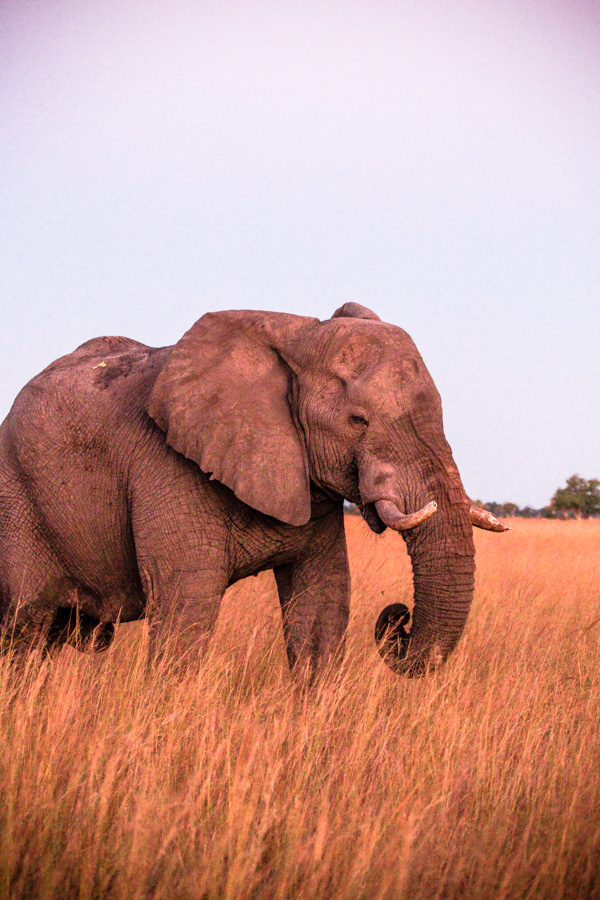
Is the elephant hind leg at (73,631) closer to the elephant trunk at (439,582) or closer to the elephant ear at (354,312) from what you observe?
the elephant trunk at (439,582)

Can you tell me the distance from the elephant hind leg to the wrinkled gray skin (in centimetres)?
9

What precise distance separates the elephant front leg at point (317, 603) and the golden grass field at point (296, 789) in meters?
0.27

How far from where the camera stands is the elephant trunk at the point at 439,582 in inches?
218

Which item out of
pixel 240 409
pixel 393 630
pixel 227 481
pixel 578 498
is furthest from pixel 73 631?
pixel 578 498

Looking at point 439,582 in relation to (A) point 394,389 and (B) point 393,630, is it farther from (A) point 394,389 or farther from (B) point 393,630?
(A) point 394,389

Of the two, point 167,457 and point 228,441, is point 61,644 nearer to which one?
point 167,457

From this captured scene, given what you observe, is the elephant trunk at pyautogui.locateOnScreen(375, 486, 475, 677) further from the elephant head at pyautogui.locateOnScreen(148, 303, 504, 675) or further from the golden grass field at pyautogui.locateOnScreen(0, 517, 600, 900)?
the golden grass field at pyautogui.locateOnScreen(0, 517, 600, 900)

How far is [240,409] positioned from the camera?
5973 mm

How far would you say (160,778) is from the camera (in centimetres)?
430

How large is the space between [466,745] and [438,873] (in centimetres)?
156

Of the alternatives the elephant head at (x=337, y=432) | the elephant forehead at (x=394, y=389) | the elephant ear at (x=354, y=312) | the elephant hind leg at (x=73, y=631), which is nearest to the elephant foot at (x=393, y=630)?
the elephant head at (x=337, y=432)

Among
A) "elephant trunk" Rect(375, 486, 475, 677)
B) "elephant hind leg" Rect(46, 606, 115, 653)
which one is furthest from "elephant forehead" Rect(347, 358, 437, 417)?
"elephant hind leg" Rect(46, 606, 115, 653)

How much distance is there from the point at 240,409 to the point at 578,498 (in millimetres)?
36808

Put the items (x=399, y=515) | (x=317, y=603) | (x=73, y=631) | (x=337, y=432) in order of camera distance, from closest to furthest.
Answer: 1. (x=399, y=515)
2. (x=337, y=432)
3. (x=317, y=603)
4. (x=73, y=631)
